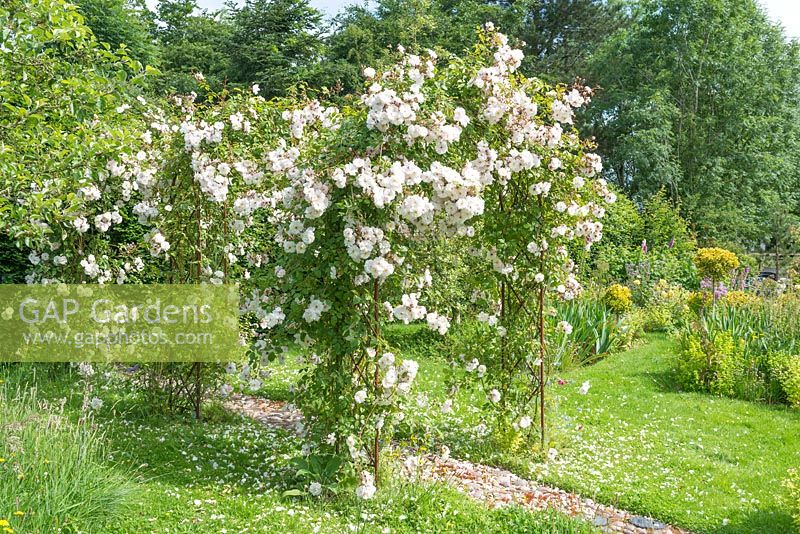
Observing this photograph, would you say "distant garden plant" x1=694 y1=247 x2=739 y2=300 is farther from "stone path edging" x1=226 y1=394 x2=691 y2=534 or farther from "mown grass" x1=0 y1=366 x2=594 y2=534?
"mown grass" x1=0 y1=366 x2=594 y2=534

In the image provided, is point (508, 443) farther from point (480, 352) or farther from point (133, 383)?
point (133, 383)

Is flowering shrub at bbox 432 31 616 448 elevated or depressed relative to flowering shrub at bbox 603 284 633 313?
elevated

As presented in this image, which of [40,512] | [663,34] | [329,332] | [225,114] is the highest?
[663,34]

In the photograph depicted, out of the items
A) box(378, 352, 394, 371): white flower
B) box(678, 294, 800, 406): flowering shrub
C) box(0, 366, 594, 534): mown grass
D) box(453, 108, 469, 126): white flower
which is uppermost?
box(453, 108, 469, 126): white flower

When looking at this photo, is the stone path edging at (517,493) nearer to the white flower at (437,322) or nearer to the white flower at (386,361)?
the white flower at (386,361)

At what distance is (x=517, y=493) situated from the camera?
4.26m

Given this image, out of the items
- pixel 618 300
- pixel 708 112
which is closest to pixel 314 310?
pixel 618 300

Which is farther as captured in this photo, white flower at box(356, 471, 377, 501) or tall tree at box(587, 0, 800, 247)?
tall tree at box(587, 0, 800, 247)

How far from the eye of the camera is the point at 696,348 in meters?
6.88

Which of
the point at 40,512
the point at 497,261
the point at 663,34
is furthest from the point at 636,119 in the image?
the point at 40,512

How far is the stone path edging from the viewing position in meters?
3.86

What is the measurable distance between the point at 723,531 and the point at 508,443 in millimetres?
1479

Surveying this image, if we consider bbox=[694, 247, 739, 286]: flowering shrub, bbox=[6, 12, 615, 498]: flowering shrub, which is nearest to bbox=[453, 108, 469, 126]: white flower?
bbox=[6, 12, 615, 498]: flowering shrub

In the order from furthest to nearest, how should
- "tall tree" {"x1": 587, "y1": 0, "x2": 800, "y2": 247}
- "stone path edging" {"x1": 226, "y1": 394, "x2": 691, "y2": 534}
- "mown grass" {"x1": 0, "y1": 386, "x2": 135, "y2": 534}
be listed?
1. "tall tree" {"x1": 587, "y1": 0, "x2": 800, "y2": 247}
2. "stone path edging" {"x1": 226, "y1": 394, "x2": 691, "y2": 534}
3. "mown grass" {"x1": 0, "y1": 386, "x2": 135, "y2": 534}
